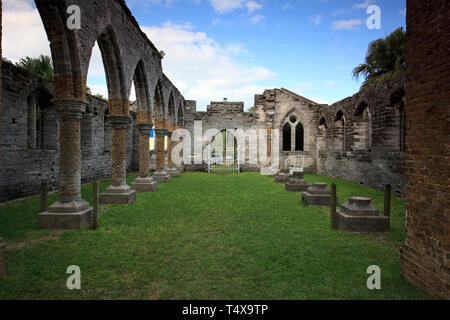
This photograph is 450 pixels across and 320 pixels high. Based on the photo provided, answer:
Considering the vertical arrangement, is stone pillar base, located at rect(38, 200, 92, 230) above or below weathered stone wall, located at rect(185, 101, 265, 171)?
below

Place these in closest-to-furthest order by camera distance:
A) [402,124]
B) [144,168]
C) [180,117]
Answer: [402,124] < [144,168] < [180,117]

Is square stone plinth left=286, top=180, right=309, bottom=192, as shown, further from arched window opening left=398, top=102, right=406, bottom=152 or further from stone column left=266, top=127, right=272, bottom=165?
stone column left=266, top=127, right=272, bottom=165

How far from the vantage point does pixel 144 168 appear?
10.9 metres

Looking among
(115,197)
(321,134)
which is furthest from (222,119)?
(115,197)

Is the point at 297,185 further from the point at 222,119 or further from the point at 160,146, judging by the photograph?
the point at 222,119

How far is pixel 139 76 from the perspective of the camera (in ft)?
35.1

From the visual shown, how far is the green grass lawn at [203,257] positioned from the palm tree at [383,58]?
11.4 m

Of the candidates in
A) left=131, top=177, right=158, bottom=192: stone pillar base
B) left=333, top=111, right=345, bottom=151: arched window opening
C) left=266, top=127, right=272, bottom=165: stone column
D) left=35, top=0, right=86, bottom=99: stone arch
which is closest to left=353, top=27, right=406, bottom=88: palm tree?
left=333, top=111, right=345, bottom=151: arched window opening

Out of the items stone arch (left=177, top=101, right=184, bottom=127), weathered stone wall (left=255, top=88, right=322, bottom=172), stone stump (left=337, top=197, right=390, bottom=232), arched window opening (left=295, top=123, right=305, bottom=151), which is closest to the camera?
stone stump (left=337, top=197, right=390, bottom=232)

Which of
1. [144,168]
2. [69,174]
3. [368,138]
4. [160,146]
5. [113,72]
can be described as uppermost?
[113,72]

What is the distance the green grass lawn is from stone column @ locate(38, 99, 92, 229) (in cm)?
41

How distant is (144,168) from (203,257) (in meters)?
7.43

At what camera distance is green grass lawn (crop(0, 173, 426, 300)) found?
3.20 m
